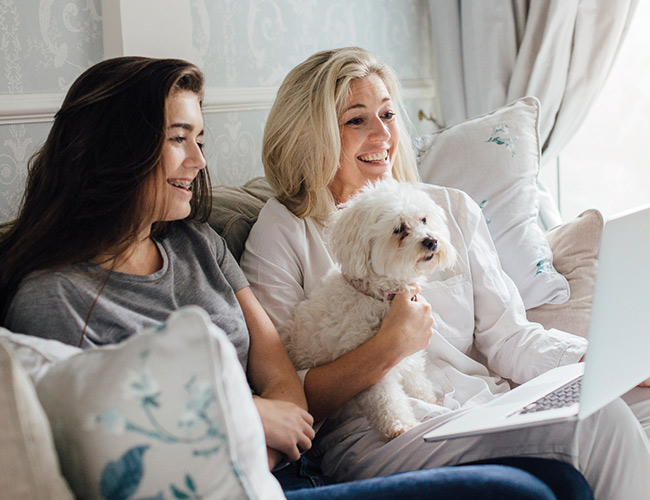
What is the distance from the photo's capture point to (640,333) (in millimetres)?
1066

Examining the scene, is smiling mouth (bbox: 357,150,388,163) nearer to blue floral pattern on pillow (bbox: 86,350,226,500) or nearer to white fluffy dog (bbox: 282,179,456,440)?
white fluffy dog (bbox: 282,179,456,440)

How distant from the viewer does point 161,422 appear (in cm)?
80

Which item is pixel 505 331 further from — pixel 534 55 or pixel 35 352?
pixel 534 55

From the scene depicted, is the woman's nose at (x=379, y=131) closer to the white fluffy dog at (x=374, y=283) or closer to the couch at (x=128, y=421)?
the white fluffy dog at (x=374, y=283)

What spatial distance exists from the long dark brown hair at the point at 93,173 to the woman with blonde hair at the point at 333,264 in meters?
0.45

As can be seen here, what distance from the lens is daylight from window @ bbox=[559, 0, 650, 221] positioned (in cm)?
296

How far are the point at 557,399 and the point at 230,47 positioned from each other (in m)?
1.60

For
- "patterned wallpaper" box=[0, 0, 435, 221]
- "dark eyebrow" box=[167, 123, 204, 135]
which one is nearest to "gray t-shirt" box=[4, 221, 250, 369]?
"dark eyebrow" box=[167, 123, 204, 135]

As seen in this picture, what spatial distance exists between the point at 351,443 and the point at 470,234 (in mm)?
656

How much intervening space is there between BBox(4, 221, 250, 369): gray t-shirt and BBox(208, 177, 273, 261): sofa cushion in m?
0.16

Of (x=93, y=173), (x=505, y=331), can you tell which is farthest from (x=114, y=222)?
(x=505, y=331)

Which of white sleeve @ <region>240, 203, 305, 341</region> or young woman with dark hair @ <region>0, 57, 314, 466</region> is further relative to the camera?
white sleeve @ <region>240, 203, 305, 341</region>

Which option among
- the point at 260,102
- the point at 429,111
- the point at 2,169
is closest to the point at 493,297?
the point at 260,102

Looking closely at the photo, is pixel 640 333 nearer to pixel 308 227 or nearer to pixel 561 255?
pixel 308 227
